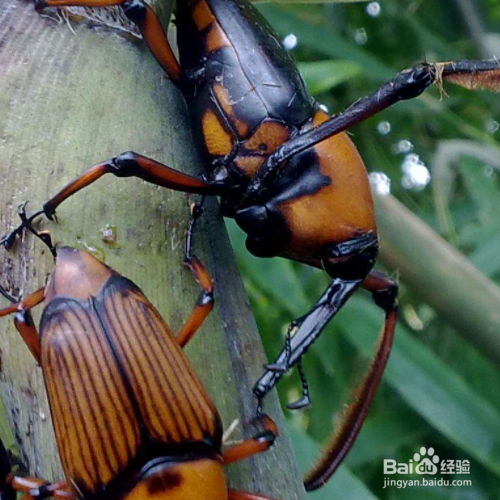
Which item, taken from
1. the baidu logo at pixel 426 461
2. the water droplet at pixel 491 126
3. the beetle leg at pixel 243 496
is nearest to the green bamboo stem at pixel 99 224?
the beetle leg at pixel 243 496

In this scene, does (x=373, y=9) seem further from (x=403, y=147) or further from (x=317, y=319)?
(x=317, y=319)

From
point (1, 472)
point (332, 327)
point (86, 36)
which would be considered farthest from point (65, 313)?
point (332, 327)

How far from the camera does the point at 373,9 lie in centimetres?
262

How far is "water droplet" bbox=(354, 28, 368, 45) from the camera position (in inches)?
104

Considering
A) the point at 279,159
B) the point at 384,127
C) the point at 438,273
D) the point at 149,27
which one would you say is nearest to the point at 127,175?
the point at 149,27

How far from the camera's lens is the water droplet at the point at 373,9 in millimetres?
2600

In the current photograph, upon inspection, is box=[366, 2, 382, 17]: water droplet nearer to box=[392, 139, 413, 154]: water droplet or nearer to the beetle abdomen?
box=[392, 139, 413, 154]: water droplet

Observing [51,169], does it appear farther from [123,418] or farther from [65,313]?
[123,418]

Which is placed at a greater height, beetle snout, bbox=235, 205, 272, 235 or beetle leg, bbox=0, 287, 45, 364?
beetle leg, bbox=0, 287, 45, 364

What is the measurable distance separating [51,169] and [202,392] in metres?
0.24

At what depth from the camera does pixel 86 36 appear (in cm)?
75

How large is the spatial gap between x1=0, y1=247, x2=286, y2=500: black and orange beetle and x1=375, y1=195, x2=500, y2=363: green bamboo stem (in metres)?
0.70

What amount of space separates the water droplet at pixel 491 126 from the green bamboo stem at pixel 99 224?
2.36m

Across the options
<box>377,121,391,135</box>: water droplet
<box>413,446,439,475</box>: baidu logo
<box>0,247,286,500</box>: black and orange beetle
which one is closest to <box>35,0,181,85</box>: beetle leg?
<box>0,247,286,500</box>: black and orange beetle
